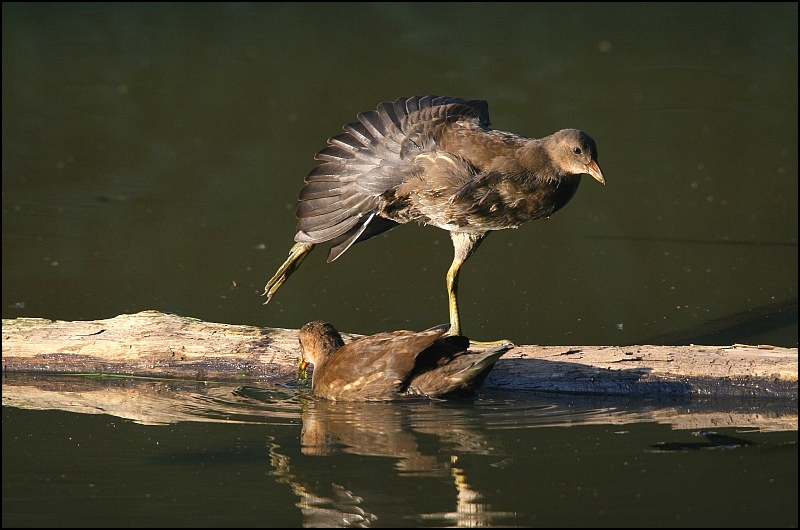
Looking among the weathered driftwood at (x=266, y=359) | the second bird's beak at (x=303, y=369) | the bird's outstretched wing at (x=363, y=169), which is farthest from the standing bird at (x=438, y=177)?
the second bird's beak at (x=303, y=369)

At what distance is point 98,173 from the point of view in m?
13.0

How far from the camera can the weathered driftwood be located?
22.5 ft

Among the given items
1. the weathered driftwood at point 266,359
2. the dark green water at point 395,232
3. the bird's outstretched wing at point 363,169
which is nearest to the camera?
the dark green water at point 395,232

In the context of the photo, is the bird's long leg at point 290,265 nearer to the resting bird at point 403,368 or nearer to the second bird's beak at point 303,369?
the second bird's beak at point 303,369

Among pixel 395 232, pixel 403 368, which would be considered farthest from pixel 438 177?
pixel 395 232

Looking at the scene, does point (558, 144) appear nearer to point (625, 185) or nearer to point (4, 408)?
point (4, 408)

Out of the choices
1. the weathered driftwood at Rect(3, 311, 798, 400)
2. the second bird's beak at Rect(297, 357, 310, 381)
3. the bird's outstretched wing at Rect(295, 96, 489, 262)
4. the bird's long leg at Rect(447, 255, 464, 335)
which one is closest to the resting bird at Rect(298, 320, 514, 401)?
the second bird's beak at Rect(297, 357, 310, 381)

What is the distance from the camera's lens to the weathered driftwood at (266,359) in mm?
6855

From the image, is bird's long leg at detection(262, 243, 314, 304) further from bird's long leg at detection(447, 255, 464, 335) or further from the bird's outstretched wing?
bird's long leg at detection(447, 255, 464, 335)

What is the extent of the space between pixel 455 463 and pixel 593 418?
0.95 meters

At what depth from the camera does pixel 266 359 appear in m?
7.33

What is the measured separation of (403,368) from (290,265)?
1847 millimetres

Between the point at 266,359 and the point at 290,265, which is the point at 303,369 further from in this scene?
the point at 290,265

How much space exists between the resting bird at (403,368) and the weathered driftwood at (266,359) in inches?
12.3
